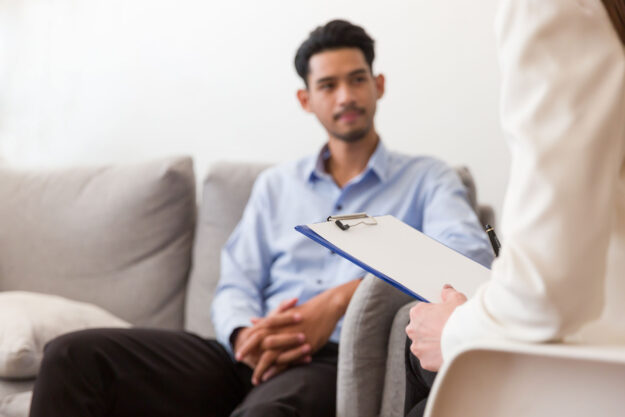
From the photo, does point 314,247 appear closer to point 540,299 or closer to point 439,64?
point 439,64

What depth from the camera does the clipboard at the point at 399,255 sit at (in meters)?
0.95

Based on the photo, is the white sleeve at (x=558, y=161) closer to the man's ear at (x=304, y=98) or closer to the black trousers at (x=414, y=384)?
the black trousers at (x=414, y=384)

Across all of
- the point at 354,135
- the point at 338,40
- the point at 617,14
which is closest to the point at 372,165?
the point at 354,135

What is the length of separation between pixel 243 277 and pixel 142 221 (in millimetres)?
492

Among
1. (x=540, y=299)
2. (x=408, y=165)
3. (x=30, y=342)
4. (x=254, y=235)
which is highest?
(x=540, y=299)

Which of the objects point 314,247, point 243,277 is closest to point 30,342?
point 243,277

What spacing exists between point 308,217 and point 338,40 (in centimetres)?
52

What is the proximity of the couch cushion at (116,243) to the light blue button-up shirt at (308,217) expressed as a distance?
1.00ft

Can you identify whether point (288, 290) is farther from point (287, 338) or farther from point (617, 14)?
point (617, 14)

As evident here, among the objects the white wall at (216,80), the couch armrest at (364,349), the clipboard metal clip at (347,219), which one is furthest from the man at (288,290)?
the clipboard metal clip at (347,219)

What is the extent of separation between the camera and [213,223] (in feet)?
7.19

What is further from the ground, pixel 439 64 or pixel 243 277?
pixel 439 64

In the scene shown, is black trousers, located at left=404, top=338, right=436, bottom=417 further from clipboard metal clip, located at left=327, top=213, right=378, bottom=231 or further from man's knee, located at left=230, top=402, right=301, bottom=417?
man's knee, located at left=230, top=402, right=301, bottom=417

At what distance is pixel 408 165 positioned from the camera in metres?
1.92
